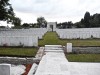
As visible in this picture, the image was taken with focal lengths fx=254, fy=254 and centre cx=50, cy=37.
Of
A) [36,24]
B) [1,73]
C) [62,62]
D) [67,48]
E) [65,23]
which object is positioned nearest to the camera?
[1,73]

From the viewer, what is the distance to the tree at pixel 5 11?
152 ft

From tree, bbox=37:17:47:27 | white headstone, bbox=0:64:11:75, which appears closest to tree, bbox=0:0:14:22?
white headstone, bbox=0:64:11:75

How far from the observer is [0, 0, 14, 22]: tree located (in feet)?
152

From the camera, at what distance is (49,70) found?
10094 mm

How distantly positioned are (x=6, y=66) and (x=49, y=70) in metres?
2.98

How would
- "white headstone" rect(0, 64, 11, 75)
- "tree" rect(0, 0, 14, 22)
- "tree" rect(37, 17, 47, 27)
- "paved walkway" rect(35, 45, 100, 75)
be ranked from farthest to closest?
"tree" rect(37, 17, 47, 27), "tree" rect(0, 0, 14, 22), "paved walkway" rect(35, 45, 100, 75), "white headstone" rect(0, 64, 11, 75)

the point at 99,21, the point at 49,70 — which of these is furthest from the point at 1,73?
the point at 99,21

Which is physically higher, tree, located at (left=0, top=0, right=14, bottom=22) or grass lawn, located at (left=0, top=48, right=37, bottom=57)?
tree, located at (left=0, top=0, right=14, bottom=22)

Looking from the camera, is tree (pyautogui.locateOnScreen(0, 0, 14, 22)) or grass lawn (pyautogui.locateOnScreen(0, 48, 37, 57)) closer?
grass lawn (pyautogui.locateOnScreen(0, 48, 37, 57))

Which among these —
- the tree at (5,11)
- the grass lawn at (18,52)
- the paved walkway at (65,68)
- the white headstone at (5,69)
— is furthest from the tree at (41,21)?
the white headstone at (5,69)

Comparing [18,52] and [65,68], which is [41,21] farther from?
[65,68]

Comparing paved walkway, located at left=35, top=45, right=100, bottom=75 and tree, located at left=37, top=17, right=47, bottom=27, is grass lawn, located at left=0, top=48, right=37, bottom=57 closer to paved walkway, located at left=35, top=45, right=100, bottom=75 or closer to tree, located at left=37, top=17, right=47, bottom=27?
paved walkway, located at left=35, top=45, right=100, bottom=75

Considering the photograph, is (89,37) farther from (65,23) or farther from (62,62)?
(65,23)

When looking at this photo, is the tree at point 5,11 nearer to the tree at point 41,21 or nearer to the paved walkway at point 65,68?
the paved walkway at point 65,68
